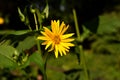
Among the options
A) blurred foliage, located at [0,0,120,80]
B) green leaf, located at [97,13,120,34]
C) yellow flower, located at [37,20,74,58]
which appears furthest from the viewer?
green leaf, located at [97,13,120,34]

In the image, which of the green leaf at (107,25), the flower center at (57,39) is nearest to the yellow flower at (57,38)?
the flower center at (57,39)

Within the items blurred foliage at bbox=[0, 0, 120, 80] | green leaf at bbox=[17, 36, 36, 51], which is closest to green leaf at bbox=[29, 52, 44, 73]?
blurred foliage at bbox=[0, 0, 120, 80]

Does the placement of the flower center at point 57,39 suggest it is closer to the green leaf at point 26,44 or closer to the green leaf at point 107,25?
the green leaf at point 26,44

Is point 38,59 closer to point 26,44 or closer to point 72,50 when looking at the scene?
point 26,44

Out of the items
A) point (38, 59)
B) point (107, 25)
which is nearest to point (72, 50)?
point (107, 25)

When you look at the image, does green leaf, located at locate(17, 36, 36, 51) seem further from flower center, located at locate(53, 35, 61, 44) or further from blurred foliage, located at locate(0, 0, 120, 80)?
flower center, located at locate(53, 35, 61, 44)

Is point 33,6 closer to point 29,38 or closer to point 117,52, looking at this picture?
point 29,38

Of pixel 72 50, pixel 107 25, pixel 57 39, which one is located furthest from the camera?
pixel 107 25
